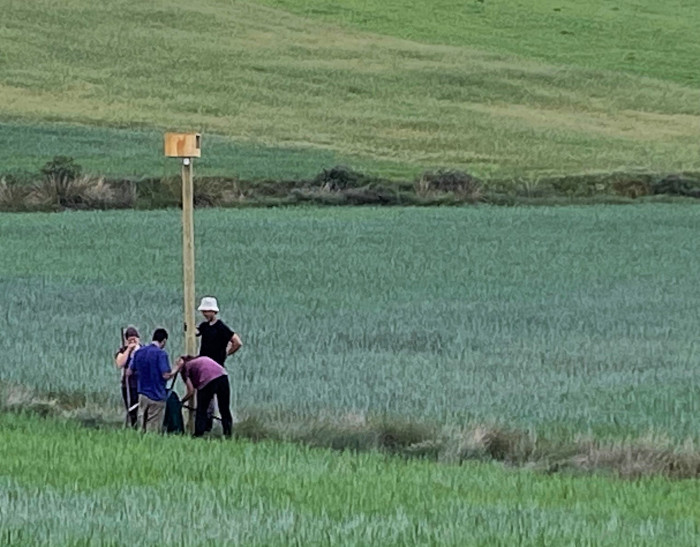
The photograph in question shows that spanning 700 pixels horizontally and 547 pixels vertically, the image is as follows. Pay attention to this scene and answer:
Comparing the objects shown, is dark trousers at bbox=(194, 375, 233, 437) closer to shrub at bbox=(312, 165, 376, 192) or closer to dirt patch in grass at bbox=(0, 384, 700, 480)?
dirt patch in grass at bbox=(0, 384, 700, 480)

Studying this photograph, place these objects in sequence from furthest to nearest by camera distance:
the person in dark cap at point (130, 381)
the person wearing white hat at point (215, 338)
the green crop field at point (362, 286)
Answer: the person wearing white hat at point (215, 338), the person in dark cap at point (130, 381), the green crop field at point (362, 286)

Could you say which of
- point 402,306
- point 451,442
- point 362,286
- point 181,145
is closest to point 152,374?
point 181,145

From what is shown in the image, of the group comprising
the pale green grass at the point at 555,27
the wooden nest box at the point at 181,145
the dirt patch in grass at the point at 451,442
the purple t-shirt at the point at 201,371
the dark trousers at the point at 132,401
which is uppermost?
the pale green grass at the point at 555,27

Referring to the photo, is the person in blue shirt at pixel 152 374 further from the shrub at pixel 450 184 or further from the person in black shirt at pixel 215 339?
the shrub at pixel 450 184

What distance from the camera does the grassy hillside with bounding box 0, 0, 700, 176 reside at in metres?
44.7

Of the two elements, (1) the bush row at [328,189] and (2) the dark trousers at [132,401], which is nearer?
(2) the dark trousers at [132,401]

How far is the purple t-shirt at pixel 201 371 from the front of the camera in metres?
13.2

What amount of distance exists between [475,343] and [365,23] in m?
Result: 44.0

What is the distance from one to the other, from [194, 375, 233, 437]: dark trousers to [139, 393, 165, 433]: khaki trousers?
265mm

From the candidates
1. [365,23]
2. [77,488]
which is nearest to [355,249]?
[77,488]

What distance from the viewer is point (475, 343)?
18.7 meters

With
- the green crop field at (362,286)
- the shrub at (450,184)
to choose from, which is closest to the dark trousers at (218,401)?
the green crop field at (362,286)

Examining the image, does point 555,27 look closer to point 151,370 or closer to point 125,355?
point 125,355

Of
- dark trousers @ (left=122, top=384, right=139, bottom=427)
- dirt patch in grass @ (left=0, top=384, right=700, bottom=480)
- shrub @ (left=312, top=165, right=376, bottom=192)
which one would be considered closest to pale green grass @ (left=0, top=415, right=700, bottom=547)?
dirt patch in grass @ (left=0, top=384, right=700, bottom=480)
